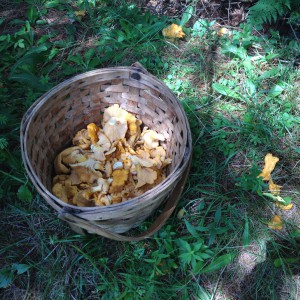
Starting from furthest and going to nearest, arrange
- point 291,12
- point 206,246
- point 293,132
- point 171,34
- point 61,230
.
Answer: point 171,34 → point 291,12 → point 293,132 → point 61,230 → point 206,246

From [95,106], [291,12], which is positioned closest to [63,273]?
[95,106]

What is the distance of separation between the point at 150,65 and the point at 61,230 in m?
1.46

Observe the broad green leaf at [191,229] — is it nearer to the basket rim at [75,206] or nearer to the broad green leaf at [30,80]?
the basket rim at [75,206]

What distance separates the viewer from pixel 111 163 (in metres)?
2.26

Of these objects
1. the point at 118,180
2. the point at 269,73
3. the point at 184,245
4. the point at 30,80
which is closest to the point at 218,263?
the point at 184,245

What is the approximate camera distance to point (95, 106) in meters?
2.44

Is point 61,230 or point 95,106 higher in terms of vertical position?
point 95,106

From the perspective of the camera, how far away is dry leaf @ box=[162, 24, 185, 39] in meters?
2.85

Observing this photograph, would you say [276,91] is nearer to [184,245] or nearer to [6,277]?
[184,245]

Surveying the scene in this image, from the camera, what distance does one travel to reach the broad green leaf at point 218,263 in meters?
1.92

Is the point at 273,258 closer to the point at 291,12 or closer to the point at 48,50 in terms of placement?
the point at 291,12

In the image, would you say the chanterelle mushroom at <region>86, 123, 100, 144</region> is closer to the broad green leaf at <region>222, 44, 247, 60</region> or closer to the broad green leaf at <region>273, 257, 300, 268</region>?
the broad green leaf at <region>222, 44, 247, 60</region>

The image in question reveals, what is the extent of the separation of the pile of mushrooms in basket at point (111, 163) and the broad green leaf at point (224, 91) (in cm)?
63

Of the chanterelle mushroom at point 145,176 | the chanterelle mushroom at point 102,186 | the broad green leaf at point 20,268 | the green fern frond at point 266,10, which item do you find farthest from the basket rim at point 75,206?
the green fern frond at point 266,10
